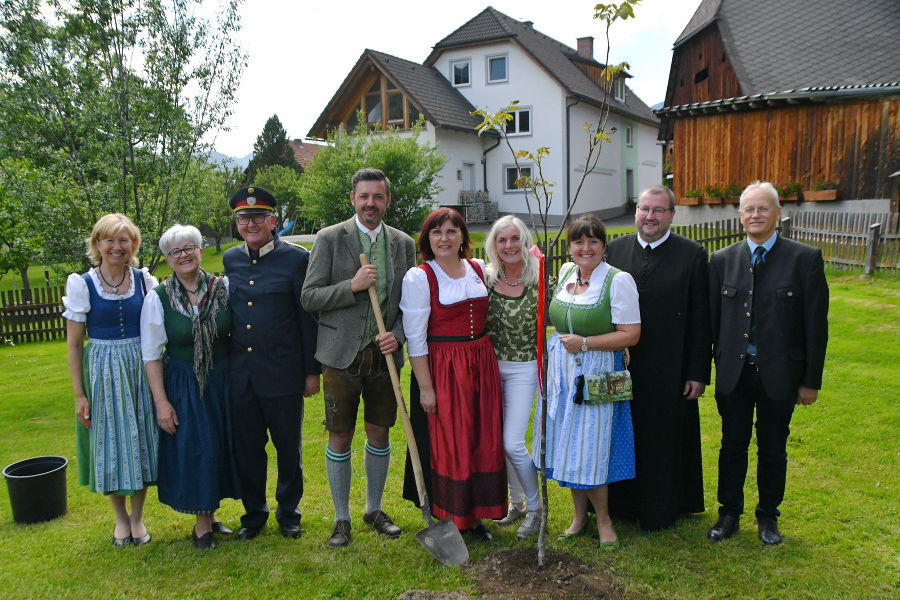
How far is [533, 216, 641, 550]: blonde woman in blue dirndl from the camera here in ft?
11.9

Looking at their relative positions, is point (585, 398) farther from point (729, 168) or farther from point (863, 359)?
point (729, 168)

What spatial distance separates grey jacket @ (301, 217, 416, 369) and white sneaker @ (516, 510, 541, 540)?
1.32m

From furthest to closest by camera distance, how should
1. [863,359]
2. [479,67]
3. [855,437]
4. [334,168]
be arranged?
[479,67], [334,168], [863,359], [855,437]

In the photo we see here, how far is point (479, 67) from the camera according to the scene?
90.4ft

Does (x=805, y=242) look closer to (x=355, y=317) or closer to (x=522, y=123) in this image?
(x=355, y=317)

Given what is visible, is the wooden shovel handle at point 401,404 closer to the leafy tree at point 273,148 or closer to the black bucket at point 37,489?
the black bucket at point 37,489

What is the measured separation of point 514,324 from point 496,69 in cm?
2541

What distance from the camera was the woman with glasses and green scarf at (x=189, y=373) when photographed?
3816mm

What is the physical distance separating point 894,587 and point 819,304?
4.78 ft

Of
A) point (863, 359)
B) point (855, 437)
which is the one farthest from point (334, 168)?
point (855, 437)

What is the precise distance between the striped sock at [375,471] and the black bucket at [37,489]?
7.01ft

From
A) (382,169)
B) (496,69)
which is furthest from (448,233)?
(496,69)

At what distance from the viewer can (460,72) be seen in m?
28.1

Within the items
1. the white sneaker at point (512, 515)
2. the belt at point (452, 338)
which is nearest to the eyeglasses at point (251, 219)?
the belt at point (452, 338)
